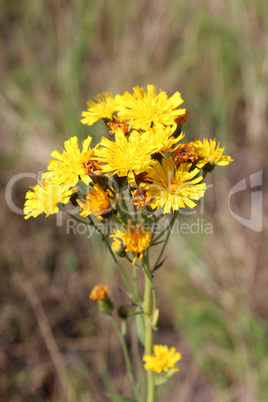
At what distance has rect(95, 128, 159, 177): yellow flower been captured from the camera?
5.36ft

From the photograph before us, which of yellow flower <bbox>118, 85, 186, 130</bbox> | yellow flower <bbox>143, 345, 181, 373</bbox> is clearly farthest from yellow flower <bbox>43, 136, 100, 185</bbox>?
yellow flower <bbox>143, 345, 181, 373</bbox>

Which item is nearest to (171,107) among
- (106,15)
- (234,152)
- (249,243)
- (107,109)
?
(107,109)

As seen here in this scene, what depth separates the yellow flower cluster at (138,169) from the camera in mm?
1683

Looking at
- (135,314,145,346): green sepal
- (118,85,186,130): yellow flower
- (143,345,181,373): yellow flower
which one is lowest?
(143,345,181,373): yellow flower

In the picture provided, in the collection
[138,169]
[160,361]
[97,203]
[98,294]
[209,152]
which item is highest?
[209,152]

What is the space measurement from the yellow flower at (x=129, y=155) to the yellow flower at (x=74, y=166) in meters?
0.07

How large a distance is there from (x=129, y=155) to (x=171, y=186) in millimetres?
249

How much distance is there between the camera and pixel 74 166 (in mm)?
1789

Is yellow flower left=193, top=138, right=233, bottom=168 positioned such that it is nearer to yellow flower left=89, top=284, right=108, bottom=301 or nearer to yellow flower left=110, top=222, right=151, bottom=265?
yellow flower left=110, top=222, right=151, bottom=265

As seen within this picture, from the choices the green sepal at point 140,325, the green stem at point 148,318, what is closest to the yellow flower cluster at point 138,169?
the green stem at point 148,318

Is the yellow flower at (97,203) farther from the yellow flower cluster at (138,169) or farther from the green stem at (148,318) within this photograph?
the green stem at (148,318)

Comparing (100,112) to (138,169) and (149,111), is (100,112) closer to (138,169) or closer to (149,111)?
(149,111)

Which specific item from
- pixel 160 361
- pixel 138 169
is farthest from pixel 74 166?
pixel 160 361

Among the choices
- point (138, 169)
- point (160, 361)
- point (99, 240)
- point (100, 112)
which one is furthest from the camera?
point (99, 240)
